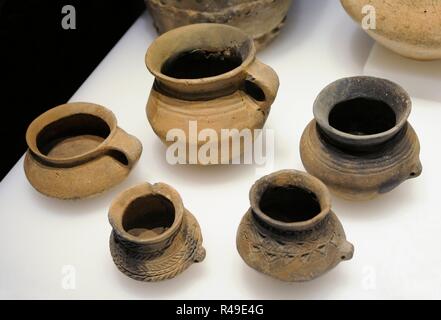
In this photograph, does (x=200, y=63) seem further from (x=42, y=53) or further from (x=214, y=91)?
(x=42, y=53)

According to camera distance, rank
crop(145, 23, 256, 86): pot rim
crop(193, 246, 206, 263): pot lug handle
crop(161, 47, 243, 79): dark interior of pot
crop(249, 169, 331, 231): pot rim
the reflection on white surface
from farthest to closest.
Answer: the reflection on white surface
crop(161, 47, 243, 79): dark interior of pot
crop(145, 23, 256, 86): pot rim
crop(193, 246, 206, 263): pot lug handle
crop(249, 169, 331, 231): pot rim

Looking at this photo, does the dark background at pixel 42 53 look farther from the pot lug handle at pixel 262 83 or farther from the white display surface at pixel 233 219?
the pot lug handle at pixel 262 83

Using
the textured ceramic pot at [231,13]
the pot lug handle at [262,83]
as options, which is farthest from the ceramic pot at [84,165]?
the textured ceramic pot at [231,13]

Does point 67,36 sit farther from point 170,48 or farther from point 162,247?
point 162,247

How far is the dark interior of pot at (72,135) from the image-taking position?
1.89 meters

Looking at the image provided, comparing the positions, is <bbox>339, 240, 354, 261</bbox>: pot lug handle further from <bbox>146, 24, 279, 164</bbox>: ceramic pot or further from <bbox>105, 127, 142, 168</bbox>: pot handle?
<bbox>105, 127, 142, 168</bbox>: pot handle

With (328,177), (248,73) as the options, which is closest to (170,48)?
(248,73)

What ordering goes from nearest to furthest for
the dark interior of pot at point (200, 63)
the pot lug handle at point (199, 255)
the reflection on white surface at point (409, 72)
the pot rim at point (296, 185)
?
1. the pot rim at point (296, 185)
2. the pot lug handle at point (199, 255)
3. the dark interior of pot at point (200, 63)
4. the reflection on white surface at point (409, 72)

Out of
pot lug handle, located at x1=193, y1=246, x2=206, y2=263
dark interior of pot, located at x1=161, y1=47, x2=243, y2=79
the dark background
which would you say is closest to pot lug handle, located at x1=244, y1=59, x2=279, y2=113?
dark interior of pot, located at x1=161, y1=47, x2=243, y2=79

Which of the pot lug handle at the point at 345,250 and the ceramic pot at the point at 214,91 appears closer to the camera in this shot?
the pot lug handle at the point at 345,250

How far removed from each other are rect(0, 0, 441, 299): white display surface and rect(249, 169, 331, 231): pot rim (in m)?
0.23

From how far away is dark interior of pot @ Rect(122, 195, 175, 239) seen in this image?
1629 millimetres

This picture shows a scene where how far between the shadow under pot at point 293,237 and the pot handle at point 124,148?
0.36 meters

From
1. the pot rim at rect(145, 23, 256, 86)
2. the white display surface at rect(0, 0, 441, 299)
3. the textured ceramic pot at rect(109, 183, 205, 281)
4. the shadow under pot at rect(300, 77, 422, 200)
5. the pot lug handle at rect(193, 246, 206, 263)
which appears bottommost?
the white display surface at rect(0, 0, 441, 299)
